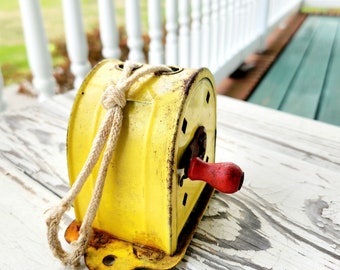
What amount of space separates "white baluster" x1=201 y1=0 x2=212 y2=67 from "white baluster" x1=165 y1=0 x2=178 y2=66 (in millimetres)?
211

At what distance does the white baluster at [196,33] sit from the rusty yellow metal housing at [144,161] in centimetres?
91

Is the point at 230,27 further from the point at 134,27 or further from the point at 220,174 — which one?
the point at 220,174

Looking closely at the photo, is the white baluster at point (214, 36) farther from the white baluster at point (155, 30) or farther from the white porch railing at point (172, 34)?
the white baluster at point (155, 30)

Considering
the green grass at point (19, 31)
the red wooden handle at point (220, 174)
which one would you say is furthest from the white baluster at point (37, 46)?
the green grass at point (19, 31)

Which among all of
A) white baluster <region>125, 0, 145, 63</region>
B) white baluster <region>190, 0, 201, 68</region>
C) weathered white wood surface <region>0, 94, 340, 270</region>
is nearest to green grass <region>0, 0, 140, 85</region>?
white baluster <region>190, 0, 201, 68</region>

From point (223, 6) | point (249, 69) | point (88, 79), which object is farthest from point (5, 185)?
point (249, 69)

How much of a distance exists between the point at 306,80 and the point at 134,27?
37.4 inches

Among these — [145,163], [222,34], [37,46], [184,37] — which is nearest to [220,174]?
[145,163]

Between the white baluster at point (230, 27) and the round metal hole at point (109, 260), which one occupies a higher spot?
the round metal hole at point (109, 260)

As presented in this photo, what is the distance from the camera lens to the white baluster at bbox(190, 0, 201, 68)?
1337mm

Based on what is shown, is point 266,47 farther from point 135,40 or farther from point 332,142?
point 332,142

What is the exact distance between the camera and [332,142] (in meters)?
0.77

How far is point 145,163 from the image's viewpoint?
425mm

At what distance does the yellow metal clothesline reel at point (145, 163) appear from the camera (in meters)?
0.42
